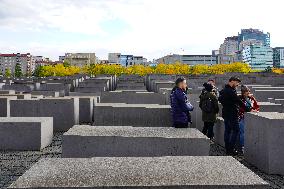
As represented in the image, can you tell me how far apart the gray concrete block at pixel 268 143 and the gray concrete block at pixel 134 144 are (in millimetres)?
1049

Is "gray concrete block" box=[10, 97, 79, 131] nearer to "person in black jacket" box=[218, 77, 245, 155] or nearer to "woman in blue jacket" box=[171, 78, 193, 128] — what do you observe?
"woman in blue jacket" box=[171, 78, 193, 128]

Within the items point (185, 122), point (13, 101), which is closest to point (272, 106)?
point (185, 122)

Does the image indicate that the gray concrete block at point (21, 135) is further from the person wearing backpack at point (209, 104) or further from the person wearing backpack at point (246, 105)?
the person wearing backpack at point (246, 105)

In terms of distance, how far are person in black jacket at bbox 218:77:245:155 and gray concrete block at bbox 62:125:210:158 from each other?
1.32 meters

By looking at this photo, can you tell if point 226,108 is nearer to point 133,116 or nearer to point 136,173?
point 133,116

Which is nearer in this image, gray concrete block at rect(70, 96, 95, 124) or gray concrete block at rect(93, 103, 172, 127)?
gray concrete block at rect(93, 103, 172, 127)

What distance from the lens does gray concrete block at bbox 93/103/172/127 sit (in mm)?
9992

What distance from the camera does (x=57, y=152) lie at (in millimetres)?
8773

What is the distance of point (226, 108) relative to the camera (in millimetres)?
8344

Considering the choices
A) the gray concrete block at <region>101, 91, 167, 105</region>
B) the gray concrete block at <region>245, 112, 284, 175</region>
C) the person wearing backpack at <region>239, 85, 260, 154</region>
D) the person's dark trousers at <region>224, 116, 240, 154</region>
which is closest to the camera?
the gray concrete block at <region>245, 112, 284, 175</region>

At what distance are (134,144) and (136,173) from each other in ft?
8.98

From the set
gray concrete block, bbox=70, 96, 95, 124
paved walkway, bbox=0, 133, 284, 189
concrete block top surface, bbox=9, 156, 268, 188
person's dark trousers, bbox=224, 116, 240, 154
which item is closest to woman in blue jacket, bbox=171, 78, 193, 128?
person's dark trousers, bbox=224, 116, 240, 154

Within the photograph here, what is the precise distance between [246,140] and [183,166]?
3.56 metres

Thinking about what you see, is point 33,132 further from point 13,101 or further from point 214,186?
point 214,186
